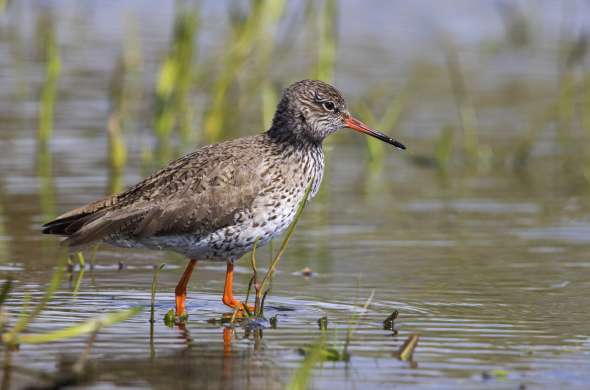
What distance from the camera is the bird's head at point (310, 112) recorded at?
9.18m

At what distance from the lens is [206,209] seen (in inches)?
335

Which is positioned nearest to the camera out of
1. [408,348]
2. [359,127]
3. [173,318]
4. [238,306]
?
[408,348]

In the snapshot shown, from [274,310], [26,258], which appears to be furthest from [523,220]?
[26,258]

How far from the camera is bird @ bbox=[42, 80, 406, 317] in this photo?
8.46 m

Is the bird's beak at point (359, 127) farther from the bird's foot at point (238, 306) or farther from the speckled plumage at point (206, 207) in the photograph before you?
the bird's foot at point (238, 306)

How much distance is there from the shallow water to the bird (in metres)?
0.44

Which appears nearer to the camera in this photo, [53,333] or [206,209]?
[53,333]

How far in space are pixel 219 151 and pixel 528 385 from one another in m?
2.97

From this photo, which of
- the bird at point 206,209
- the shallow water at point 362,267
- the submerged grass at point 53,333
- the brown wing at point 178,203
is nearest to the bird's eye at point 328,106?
the bird at point 206,209

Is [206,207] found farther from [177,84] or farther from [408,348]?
[177,84]

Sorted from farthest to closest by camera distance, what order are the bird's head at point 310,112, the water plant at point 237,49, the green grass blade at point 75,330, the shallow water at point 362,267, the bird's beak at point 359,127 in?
the water plant at point 237,49 < the bird's beak at point 359,127 < the bird's head at point 310,112 < the shallow water at point 362,267 < the green grass blade at point 75,330

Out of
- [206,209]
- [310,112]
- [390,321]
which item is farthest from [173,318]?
[310,112]

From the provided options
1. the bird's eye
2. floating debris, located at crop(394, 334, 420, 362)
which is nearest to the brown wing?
the bird's eye

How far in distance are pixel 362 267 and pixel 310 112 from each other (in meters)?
1.37
